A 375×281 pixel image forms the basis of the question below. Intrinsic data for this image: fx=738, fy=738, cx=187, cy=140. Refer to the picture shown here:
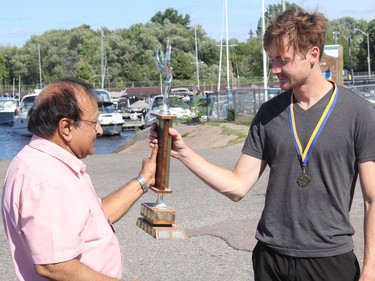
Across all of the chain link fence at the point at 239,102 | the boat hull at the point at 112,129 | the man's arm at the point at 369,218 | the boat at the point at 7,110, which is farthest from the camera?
the boat at the point at 7,110

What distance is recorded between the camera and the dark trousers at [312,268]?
3.76 meters

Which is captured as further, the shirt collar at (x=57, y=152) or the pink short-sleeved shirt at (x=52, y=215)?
the shirt collar at (x=57, y=152)

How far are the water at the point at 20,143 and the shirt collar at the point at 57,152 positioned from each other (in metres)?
31.0

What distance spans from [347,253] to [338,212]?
0.72 ft

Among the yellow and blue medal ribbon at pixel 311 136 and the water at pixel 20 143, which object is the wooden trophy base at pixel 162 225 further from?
the water at pixel 20 143

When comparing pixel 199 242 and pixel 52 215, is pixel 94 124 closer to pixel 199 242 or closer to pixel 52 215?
pixel 52 215

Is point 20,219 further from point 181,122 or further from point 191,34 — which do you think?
Result: point 191,34

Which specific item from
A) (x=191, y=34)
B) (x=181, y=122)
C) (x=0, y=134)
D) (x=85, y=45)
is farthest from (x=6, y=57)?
(x=181, y=122)

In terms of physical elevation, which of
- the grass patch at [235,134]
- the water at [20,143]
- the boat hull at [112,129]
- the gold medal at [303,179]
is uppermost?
the gold medal at [303,179]

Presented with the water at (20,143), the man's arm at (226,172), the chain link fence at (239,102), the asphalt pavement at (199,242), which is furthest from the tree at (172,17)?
the man's arm at (226,172)

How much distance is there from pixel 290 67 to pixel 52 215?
4.97 ft

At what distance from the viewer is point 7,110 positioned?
61.7m

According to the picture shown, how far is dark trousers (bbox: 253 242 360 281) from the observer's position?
3756mm

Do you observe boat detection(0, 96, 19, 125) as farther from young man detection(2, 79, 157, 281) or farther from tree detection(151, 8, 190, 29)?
young man detection(2, 79, 157, 281)
